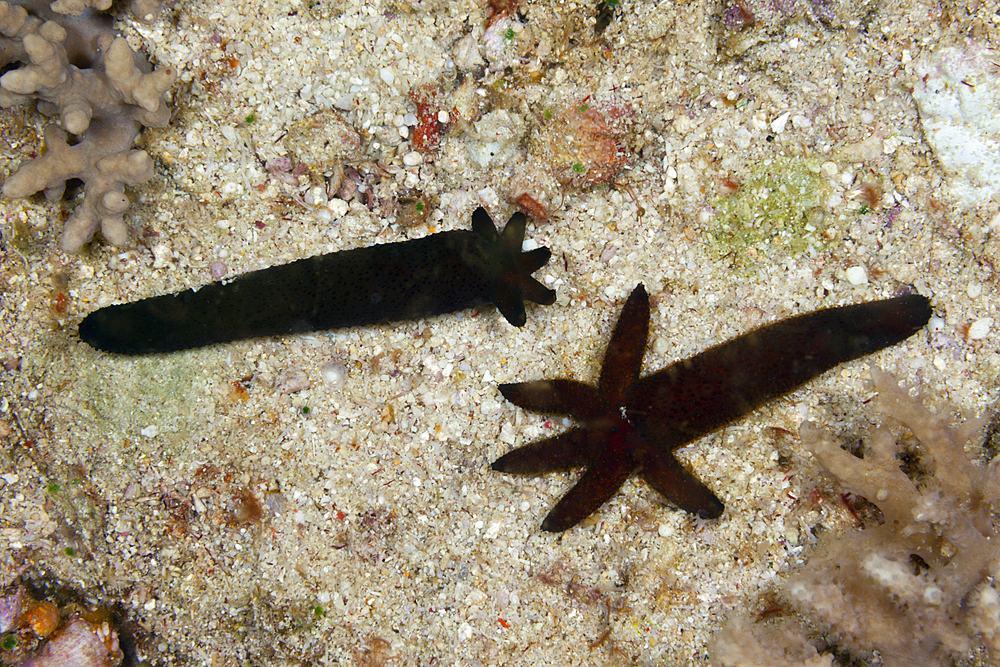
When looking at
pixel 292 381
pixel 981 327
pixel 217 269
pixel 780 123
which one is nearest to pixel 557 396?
pixel 292 381

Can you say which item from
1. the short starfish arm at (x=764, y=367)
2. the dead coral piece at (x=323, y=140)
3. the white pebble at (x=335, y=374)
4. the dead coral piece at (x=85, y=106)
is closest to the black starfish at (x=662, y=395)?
the short starfish arm at (x=764, y=367)

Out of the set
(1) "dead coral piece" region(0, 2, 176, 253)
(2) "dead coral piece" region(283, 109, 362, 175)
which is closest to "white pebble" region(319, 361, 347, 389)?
(2) "dead coral piece" region(283, 109, 362, 175)

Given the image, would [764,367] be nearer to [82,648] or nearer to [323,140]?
[323,140]

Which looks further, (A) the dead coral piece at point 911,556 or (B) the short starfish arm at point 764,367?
(B) the short starfish arm at point 764,367

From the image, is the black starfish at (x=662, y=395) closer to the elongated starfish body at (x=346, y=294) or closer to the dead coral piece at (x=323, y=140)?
the elongated starfish body at (x=346, y=294)

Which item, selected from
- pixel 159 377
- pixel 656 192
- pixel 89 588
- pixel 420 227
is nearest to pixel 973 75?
pixel 656 192

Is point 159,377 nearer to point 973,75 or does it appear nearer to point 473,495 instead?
point 473,495

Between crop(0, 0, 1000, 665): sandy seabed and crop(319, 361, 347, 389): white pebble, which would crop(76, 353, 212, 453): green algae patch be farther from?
crop(319, 361, 347, 389): white pebble
